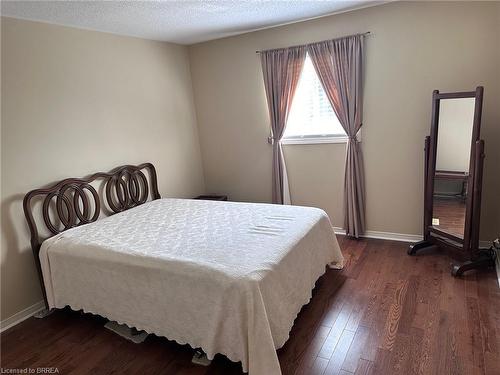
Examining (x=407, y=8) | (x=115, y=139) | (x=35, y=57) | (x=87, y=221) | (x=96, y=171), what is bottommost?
(x=87, y=221)

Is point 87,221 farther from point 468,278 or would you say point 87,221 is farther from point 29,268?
point 468,278

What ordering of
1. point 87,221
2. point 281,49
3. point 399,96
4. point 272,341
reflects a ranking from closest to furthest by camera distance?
point 272,341 → point 87,221 → point 399,96 → point 281,49

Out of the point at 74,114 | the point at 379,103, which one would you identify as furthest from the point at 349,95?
the point at 74,114

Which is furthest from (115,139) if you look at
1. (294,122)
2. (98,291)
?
(294,122)

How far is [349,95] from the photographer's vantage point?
3.26 meters

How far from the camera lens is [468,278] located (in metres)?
2.62

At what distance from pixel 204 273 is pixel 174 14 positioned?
2.16m

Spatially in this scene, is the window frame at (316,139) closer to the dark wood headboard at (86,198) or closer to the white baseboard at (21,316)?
the dark wood headboard at (86,198)

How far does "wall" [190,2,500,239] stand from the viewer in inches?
111

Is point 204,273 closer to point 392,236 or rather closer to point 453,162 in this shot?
point 453,162

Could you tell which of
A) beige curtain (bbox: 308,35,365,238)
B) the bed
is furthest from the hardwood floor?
beige curtain (bbox: 308,35,365,238)

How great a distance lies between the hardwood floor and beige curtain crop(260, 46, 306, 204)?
54.8 inches

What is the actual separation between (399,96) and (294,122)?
1.11m

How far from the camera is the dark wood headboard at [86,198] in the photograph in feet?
8.37
